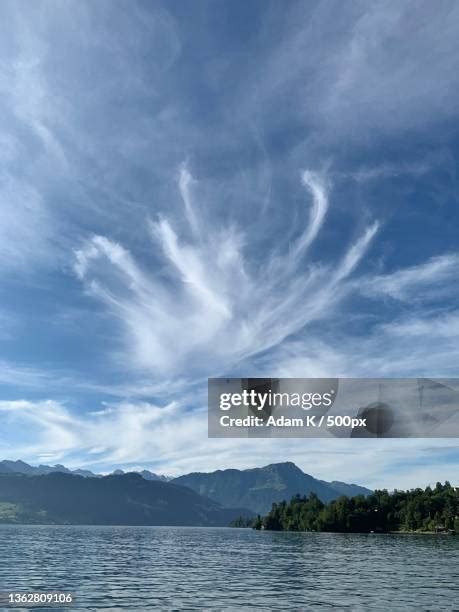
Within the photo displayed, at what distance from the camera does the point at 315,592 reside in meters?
70.2

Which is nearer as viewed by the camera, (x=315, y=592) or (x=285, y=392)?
(x=315, y=592)

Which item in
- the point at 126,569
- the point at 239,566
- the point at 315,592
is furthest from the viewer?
the point at 239,566

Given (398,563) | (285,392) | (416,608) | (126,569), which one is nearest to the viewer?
(416,608)

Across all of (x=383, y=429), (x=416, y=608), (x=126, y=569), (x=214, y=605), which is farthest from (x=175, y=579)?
(x=383, y=429)

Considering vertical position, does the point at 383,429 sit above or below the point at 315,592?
above

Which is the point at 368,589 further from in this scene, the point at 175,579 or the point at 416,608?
the point at 175,579

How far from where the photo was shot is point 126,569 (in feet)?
332

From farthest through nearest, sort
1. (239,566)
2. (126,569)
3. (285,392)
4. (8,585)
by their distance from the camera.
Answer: (239,566)
(126,569)
(285,392)
(8,585)

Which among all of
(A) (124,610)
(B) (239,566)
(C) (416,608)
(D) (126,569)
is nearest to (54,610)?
(A) (124,610)

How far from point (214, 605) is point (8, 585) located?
32974 millimetres

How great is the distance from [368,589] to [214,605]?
24764mm

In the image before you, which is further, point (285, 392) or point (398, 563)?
point (398, 563)

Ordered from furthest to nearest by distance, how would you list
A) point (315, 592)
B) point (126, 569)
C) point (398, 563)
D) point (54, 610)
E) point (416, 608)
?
point (398, 563) < point (126, 569) < point (315, 592) < point (416, 608) < point (54, 610)

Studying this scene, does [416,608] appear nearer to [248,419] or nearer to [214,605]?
[214,605]
